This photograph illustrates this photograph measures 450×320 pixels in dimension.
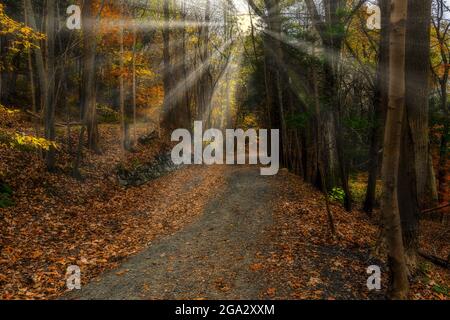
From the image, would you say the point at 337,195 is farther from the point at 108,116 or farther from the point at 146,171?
the point at 108,116

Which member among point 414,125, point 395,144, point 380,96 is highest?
point 380,96

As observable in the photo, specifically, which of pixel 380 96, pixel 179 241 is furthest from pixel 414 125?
pixel 179 241

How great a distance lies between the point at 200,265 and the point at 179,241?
1.87m

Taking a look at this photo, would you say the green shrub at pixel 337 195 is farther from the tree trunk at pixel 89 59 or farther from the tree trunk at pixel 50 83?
the tree trunk at pixel 89 59

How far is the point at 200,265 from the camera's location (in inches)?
303

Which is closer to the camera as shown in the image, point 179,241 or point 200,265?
point 200,265

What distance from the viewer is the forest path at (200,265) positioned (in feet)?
21.5

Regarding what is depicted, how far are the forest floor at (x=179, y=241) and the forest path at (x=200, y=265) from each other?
0.07ft

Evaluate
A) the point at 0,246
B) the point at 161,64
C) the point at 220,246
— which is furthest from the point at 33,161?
the point at 161,64

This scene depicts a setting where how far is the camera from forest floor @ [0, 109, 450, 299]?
6758 millimetres

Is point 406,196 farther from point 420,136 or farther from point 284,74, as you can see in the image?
point 284,74

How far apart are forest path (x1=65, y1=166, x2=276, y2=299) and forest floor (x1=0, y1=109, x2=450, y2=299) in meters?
0.02

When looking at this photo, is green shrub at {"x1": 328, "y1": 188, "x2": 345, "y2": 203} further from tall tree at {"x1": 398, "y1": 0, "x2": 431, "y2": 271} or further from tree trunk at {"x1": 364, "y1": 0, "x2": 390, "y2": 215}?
tall tree at {"x1": 398, "y1": 0, "x2": 431, "y2": 271}

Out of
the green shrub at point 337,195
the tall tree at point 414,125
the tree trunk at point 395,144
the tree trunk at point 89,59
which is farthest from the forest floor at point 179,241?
the tree trunk at point 89,59
